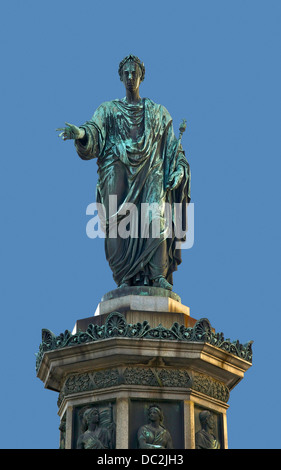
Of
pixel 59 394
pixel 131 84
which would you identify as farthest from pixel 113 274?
pixel 131 84

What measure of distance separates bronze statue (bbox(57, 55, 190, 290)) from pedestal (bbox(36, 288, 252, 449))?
1177 mm

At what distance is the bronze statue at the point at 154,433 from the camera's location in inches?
754

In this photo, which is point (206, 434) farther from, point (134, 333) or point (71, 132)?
point (71, 132)

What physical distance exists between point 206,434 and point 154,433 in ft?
3.62

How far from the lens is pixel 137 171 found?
72.2ft

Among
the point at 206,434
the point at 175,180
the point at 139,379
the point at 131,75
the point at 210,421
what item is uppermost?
the point at 131,75

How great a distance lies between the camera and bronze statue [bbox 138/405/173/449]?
19.1m

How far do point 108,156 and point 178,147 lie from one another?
1420 millimetres

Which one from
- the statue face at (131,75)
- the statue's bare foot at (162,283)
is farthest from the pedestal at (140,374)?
the statue face at (131,75)

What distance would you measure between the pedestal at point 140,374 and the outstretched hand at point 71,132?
130 inches

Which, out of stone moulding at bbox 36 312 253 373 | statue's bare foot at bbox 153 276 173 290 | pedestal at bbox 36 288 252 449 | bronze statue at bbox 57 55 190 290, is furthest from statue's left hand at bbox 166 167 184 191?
stone moulding at bbox 36 312 253 373

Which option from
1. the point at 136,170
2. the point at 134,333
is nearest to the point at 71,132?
the point at 136,170
